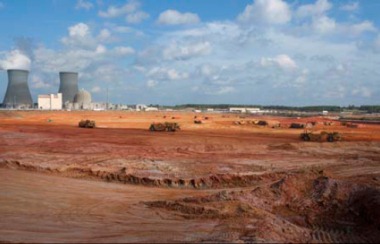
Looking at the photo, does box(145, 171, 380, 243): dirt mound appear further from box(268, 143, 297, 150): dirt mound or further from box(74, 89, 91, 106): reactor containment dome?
box(74, 89, 91, 106): reactor containment dome

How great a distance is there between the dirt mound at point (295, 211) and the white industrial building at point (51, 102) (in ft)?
390

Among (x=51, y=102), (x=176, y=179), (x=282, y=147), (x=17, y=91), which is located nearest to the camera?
(x=176, y=179)

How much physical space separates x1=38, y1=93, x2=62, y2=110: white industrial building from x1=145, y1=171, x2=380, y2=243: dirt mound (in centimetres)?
11895

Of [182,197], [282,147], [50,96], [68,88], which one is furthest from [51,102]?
[182,197]

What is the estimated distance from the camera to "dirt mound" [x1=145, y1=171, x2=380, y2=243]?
1123 cm

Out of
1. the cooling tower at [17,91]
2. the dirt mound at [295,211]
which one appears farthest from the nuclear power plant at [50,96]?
the dirt mound at [295,211]

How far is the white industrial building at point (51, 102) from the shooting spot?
127062 mm

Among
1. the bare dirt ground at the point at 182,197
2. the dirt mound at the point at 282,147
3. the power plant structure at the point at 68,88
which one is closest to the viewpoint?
the bare dirt ground at the point at 182,197

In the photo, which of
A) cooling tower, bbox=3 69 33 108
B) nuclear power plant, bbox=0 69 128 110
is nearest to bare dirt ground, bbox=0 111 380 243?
cooling tower, bbox=3 69 33 108

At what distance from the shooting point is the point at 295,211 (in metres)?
13.5

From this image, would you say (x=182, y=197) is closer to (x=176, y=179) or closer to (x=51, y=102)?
(x=176, y=179)

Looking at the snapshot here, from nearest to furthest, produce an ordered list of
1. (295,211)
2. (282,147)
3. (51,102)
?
(295,211) < (282,147) < (51,102)

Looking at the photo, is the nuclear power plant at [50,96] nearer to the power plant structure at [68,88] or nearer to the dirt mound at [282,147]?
the power plant structure at [68,88]

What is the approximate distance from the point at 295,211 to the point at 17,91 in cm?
10823
